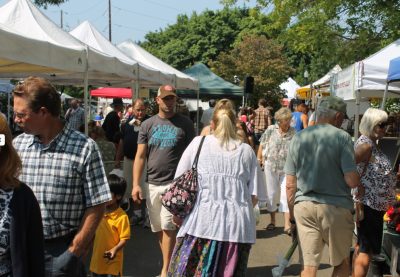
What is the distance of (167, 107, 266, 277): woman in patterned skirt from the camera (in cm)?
258

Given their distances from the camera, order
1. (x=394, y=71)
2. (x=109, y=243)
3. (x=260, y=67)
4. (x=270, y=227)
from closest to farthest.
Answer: (x=109, y=243)
(x=394, y=71)
(x=270, y=227)
(x=260, y=67)

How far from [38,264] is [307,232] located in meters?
2.25

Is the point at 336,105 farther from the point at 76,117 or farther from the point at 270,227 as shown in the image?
the point at 76,117

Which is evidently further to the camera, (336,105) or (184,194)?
(336,105)

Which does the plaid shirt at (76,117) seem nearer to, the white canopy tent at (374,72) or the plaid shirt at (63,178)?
the white canopy tent at (374,72)

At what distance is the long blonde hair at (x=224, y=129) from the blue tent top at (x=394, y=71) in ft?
9.14

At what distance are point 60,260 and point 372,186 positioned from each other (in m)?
2.85

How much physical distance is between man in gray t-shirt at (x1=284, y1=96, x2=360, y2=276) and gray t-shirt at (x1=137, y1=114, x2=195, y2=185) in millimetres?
1263

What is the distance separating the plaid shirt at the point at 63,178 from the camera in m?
1.98

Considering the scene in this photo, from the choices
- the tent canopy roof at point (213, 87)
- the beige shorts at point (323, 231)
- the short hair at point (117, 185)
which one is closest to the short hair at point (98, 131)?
the short hair at point (117, 185)

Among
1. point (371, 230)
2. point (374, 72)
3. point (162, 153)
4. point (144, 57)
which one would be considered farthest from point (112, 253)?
→ point (144, 57)

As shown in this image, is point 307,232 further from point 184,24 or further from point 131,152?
point 184,24

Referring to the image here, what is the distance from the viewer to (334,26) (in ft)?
35.3

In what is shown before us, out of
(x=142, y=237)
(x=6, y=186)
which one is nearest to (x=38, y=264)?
(x=6, y=186)
